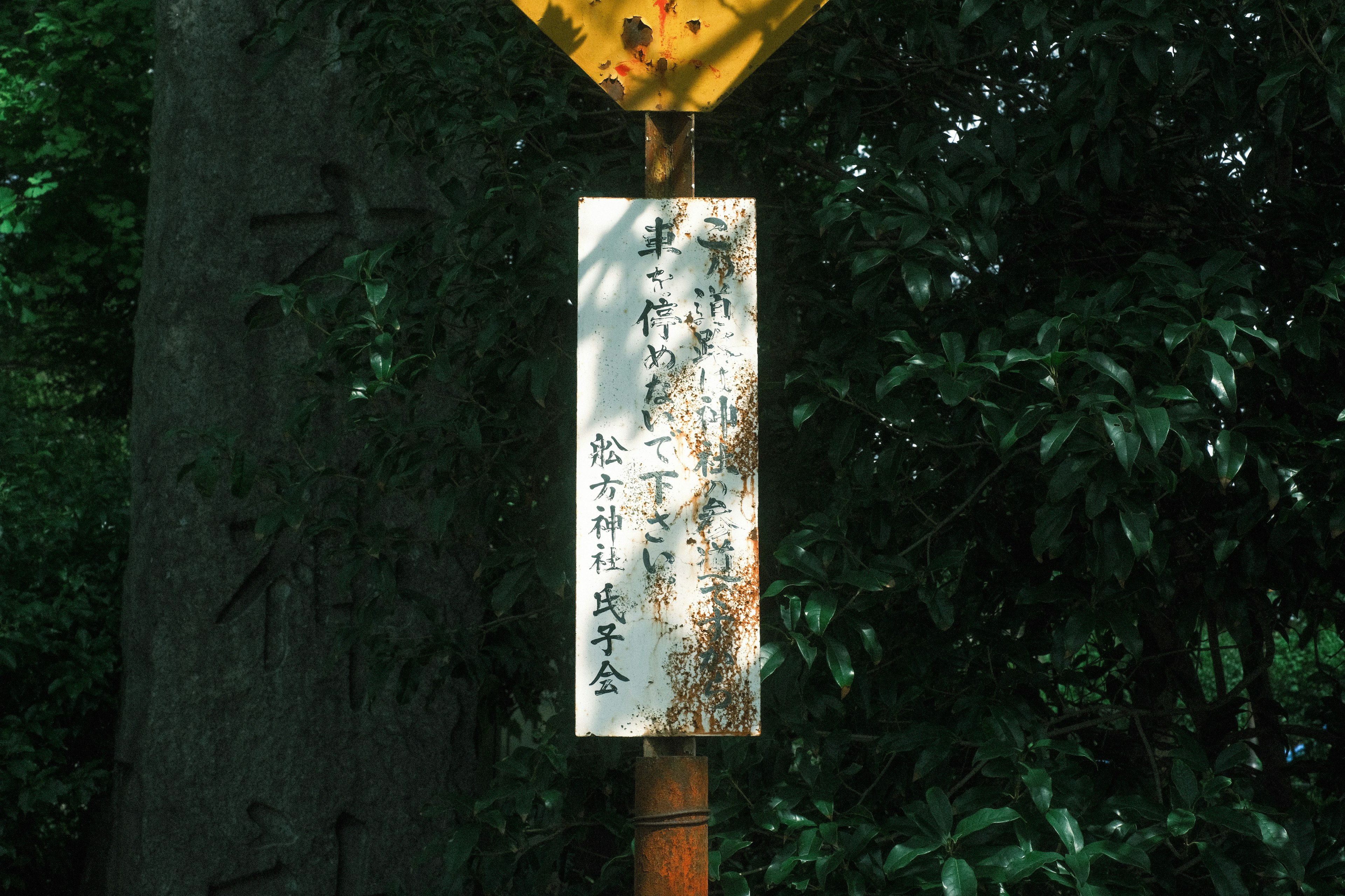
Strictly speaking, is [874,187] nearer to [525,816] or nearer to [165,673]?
[525,816]

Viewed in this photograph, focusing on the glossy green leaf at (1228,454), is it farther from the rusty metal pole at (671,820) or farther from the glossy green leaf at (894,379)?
the rusty metal pole at (671,820)

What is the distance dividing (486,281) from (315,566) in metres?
1.84

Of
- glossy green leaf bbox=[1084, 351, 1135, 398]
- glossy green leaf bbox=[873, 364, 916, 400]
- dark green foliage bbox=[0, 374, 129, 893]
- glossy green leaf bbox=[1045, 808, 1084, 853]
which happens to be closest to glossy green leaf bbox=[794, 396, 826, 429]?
glossy green leaf bbox=[873, 364, 916, 400]

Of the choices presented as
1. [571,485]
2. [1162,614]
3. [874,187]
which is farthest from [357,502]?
[1162,614]

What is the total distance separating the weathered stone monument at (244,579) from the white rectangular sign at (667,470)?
2210mm

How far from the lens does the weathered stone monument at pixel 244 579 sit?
156 inches

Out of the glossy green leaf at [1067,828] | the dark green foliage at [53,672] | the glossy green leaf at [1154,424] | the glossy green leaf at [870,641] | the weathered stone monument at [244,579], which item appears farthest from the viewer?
the dark green foliage at [53,672]

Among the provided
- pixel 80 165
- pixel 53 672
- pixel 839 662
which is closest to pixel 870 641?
pixel 839 662

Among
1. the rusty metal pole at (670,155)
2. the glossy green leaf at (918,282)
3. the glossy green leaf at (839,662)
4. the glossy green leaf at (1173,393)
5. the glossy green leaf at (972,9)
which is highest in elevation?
the glossy green leaf at (972,9)

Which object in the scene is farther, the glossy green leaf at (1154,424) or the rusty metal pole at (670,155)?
the rusty metal pole at (670,155)

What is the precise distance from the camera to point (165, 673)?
404 cm

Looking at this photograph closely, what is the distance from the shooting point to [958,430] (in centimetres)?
227

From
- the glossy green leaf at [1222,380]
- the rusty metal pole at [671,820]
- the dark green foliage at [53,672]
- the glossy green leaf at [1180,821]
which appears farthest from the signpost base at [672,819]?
the dark green foliage at [53,672]

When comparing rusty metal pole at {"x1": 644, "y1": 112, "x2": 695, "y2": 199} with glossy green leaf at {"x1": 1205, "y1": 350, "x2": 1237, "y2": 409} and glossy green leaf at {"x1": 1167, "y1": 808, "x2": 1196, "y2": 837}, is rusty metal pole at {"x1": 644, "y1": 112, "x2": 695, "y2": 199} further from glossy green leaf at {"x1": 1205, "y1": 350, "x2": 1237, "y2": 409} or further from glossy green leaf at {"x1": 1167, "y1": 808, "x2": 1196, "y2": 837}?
glossy green leaf at {"x1": 1167, "y1": 808, "x2": 1196, "y2": 837}
